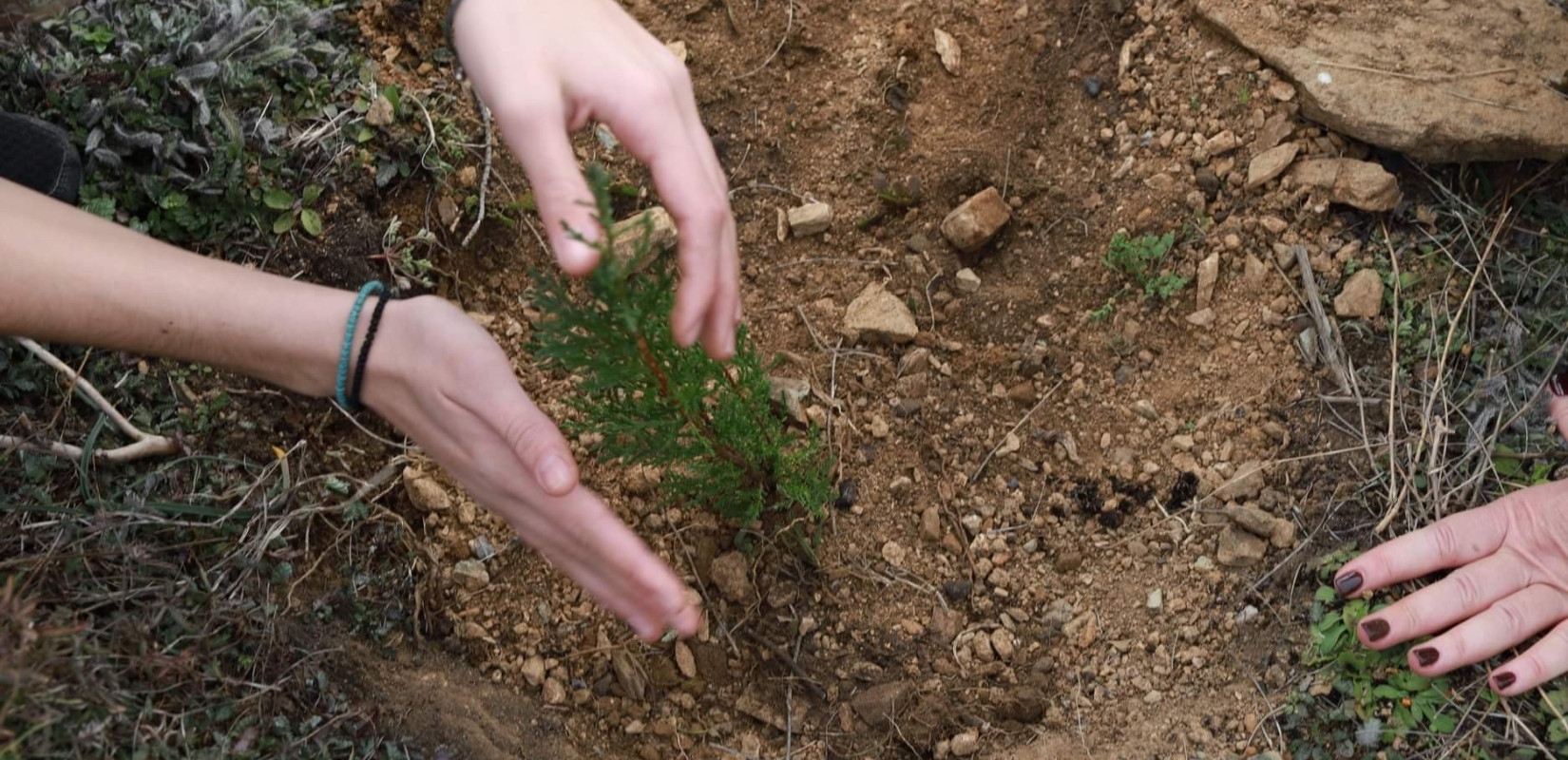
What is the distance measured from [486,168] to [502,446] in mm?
1447

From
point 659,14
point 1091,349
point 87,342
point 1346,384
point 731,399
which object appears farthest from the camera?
point 659,14

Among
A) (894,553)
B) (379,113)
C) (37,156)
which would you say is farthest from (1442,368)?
(37,156)

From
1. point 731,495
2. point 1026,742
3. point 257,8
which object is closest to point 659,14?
point 257,8

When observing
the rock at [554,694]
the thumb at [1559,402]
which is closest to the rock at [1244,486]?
the thumb at [1559,402]

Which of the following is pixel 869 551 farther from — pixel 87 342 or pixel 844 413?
pixel 87 342

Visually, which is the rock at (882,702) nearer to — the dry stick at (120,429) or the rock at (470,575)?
the rock at (470,575)

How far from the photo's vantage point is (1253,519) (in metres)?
2.90

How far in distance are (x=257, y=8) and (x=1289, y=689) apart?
135 inches

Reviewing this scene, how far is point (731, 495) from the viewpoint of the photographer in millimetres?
2764

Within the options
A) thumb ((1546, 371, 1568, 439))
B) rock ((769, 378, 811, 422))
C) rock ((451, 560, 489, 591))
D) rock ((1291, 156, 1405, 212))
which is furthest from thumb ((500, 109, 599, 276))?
thumb ((1546, 371, 1568, 439))

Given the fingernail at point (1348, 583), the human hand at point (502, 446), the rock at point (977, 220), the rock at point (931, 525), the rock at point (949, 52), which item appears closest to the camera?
the human hand at point (502, 446)

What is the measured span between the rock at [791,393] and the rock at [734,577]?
44 cm

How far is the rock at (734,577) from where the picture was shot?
9.64 ft

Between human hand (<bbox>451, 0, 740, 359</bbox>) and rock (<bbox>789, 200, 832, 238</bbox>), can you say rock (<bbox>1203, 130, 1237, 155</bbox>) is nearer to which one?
rock (<bbox>789, 200, 832, 238</bbox>)
